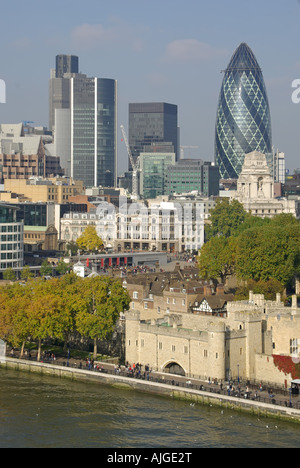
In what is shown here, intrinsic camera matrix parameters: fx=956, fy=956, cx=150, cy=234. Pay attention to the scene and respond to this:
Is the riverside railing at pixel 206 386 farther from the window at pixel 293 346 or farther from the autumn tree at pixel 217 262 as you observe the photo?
the autumn tree at pixel 217 262

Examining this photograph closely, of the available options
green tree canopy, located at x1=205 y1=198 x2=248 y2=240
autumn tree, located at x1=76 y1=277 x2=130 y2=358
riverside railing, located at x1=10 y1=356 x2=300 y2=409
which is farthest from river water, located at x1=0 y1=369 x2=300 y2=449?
green tree canopy, located at x1=205 y1=198 x2=248 y2=240

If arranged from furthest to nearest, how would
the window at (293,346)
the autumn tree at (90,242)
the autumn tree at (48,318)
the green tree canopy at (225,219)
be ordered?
the autumn tree at (90,242), the green tree canopy at (225,219), the autumn tree at (48,318), the window at (293,346)

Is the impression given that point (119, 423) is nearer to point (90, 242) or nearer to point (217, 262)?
point (217, 262)

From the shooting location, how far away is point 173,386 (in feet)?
196

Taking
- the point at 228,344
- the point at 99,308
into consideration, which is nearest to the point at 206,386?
the point at 228,344

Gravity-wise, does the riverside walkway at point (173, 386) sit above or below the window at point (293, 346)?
below

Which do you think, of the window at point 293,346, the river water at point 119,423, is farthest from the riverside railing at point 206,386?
the window at point 293,346

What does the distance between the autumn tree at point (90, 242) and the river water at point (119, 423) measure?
7944 centimetres

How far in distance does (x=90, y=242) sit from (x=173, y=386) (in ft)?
272

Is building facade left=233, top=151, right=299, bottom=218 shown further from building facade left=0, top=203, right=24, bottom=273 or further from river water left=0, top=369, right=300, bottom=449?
river water left=0, top=369, right=300, bottom=449

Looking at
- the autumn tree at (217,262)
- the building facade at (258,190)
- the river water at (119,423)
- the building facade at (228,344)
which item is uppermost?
the building facade at (258,190)

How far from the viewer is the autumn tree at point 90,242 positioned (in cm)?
14150

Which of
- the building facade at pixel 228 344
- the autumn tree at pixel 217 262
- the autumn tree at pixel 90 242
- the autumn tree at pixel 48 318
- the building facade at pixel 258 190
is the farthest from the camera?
the building facade at pixel 258 190

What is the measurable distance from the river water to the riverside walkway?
0.66 metres
